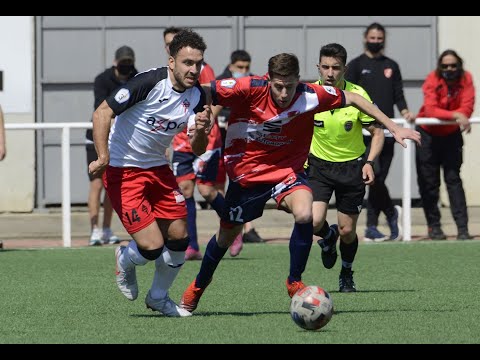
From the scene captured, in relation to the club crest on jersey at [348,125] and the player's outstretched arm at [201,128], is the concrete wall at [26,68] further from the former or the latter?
the player's outstretched arm at [201,128]

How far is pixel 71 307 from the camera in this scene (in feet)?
30.3

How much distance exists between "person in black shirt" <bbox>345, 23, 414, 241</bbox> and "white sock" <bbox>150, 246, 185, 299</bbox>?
5.84 m

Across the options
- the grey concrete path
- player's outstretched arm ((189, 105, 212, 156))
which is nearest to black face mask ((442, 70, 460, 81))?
the grey concrete path

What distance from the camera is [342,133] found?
34.8 ft

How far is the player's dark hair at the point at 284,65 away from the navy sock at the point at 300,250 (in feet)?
3.38

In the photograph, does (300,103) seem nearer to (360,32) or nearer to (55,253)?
(55,253)

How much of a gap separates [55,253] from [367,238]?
3.52 metres

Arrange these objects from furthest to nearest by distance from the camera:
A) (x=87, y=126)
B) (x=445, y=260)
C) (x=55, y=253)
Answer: (x=87, y=126) < (x=55, y=253) < (x=445, y=260)

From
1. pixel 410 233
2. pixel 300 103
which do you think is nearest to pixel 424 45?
pixel 410 233

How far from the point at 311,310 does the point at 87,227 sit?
8.39 meters

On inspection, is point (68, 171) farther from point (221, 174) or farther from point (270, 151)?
point (270, 151)

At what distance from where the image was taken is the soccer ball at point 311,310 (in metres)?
7.88

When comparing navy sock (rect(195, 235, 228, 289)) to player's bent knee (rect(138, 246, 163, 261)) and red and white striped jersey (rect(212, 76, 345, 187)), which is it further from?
red and white striped jersey (rect(212, 76, 345, 187))

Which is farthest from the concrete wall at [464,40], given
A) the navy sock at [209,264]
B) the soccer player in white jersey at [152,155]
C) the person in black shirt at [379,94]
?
the soccer player in white jersey at [152,155]
